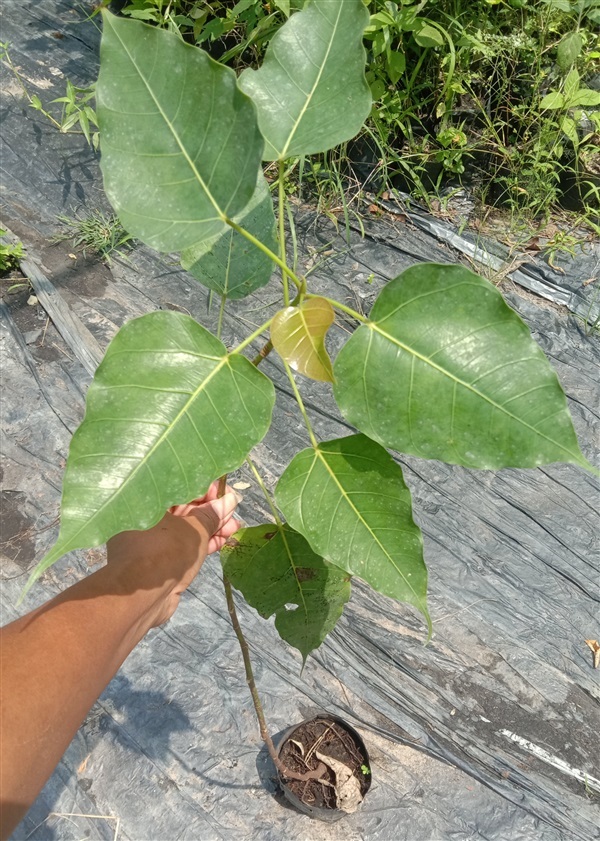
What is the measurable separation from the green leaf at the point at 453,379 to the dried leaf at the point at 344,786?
1010 mm

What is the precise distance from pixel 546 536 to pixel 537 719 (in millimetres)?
480

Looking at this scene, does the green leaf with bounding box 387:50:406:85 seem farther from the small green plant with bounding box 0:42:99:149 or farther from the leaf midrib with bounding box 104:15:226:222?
the leaf midrib with bounding box 104:15:226:222

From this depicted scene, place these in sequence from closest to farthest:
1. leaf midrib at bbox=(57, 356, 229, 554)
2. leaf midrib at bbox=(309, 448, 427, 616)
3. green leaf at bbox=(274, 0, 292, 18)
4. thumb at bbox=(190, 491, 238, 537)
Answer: leaf midrib at bbox=(57, 356, 229, 554)
leaf midrib at bbox=(309, 448, 427, 616)
thumb at bbox=(190, 491, 238, 537)
green leaf at bbox=(274, 0, 292, 18)

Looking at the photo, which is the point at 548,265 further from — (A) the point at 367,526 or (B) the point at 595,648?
(A) the point at 367,526

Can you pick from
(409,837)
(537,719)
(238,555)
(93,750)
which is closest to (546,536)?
(537,719)

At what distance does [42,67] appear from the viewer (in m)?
2.90

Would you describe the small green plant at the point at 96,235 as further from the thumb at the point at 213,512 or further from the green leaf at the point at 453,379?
the green leaf at the point at 453,379

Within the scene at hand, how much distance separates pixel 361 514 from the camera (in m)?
0.80

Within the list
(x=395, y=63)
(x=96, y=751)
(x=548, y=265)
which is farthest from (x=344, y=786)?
(x=395, y=63)

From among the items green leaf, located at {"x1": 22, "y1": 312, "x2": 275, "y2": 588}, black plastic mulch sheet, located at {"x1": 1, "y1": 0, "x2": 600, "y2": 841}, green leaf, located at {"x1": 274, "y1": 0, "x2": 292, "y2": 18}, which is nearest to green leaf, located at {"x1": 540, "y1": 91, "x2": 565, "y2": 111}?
black plastic mulch sheet, located at {"x1": 1, "y1": 0, "x2": 600, "y2": 841}

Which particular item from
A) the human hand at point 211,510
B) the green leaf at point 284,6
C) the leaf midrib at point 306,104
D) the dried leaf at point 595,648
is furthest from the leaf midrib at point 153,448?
the green leaf at point 284,6

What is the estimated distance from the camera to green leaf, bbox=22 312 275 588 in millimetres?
679

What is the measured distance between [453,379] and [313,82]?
0.39 meters

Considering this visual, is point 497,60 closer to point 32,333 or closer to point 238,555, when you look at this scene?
point 32,333
